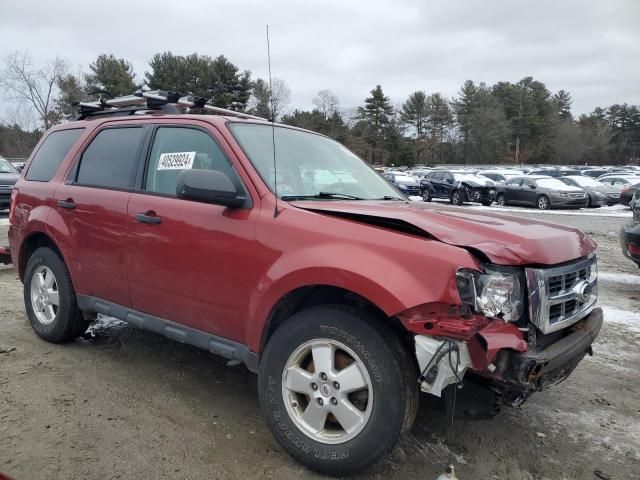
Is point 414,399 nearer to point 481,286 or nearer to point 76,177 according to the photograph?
point 481,286

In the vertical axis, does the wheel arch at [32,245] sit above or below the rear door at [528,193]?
above

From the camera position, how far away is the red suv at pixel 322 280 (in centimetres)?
230

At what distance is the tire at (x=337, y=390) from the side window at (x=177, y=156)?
116 centimetres

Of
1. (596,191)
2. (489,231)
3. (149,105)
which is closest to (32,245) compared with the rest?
(149,105)

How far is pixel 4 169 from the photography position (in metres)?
14.6

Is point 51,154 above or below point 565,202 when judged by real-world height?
above

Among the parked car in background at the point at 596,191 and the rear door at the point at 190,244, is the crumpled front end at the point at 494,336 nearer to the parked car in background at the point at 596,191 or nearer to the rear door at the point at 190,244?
the rear door at the point at 190,244

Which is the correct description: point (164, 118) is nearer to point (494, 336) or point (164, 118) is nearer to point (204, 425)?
point (204, 425)

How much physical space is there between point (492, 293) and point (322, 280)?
0.81m

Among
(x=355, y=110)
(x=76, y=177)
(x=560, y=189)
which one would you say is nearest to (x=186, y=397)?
(x=76, y=177)

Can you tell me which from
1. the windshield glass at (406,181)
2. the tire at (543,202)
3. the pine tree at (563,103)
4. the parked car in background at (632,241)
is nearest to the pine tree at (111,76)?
the windshield glass at (406,181)

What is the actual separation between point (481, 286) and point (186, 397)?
2.21 m

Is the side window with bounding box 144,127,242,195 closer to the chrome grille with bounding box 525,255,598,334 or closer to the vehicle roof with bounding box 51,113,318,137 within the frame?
the vehicle roof with bounding box 51,113,318,137

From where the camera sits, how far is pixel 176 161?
3475 mm
